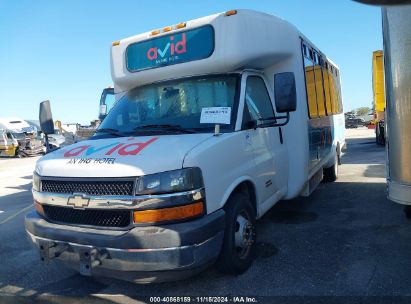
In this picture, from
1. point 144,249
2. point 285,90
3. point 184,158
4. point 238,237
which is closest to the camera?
point 144,249

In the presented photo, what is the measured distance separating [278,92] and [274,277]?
1965mm

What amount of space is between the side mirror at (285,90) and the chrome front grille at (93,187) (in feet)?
6.24

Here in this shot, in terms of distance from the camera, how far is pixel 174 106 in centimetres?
450

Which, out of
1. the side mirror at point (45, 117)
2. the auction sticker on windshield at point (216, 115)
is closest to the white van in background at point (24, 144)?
the side mirror at point (45, 117)

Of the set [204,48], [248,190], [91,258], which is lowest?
[91,258]

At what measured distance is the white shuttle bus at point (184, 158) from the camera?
3.29 meters

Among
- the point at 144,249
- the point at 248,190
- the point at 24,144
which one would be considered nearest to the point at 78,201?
the point at 144,249

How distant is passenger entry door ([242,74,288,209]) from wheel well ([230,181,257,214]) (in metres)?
0.08

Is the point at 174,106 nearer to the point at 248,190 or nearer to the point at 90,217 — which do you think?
the point at 248,190

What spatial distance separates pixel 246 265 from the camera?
4.20 metres

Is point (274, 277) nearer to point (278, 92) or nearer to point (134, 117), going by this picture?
point (278, 92)

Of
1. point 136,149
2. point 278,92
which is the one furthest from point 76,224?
point 278,92

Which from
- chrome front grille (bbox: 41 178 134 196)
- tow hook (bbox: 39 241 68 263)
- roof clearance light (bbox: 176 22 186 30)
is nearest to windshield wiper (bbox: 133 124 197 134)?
chrome front grille (bbox: 41 178 134 196)

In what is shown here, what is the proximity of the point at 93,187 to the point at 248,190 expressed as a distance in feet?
5.92
